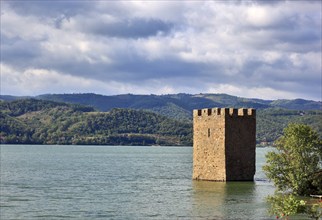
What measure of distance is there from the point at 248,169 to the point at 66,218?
2113cm

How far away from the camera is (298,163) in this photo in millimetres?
41125

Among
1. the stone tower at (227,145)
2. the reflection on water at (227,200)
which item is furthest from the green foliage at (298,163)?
the stone tower at (227,145)

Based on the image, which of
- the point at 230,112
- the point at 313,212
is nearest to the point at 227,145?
the point at 230,112

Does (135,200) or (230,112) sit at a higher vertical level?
(230,112)

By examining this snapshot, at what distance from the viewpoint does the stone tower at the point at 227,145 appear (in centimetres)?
4994

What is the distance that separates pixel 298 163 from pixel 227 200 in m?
5.46

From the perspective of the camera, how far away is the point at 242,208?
3781 centimetres

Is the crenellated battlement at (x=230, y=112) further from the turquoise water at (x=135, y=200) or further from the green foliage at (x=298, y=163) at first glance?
the green foliage at (x=298, y=163)

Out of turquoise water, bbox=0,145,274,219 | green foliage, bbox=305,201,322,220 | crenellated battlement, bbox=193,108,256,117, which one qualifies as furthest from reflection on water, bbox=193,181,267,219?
green foliage, bbox=305,201,322,220

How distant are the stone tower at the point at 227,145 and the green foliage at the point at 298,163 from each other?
802cm

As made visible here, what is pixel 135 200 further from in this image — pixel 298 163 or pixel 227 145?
pixel 298 163

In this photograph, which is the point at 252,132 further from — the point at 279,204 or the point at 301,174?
the point at 279,204

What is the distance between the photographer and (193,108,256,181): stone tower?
4994cm

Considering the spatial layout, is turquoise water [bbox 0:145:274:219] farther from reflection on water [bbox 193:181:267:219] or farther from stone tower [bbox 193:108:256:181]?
stone tower [bbox 193:108:256:181]
